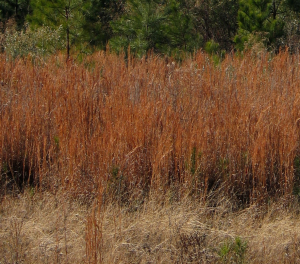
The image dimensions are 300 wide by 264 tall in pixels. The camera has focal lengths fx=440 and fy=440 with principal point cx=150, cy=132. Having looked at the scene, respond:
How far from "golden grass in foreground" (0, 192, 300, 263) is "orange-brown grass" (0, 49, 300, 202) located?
0.52 feet

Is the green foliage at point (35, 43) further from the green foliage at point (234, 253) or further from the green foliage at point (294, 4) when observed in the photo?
the green foliage at point (234, 253)

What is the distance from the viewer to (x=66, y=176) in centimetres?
321

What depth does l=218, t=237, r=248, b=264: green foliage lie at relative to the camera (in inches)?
Result: 99.4

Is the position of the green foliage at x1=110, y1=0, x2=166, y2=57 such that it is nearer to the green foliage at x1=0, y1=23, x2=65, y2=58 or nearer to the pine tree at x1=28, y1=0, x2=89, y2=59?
the pine tree at x1=28, y1=0, x2=89, y2=59

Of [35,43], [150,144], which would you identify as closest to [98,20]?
[35,43]

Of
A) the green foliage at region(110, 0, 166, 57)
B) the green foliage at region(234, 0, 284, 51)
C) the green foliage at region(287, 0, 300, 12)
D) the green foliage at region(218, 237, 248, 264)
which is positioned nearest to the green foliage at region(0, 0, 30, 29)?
the green foliage at region(110, 0, 166, 57)

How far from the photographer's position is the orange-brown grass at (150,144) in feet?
10.5

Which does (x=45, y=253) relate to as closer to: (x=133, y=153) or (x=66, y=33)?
(x=133, y=153)

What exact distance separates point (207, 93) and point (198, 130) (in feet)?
3.83

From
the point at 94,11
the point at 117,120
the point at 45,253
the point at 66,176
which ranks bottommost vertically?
the point at 45,253

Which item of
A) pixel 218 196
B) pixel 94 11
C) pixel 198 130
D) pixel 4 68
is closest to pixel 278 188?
pixel 218 196

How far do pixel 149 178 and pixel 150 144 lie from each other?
276 mm

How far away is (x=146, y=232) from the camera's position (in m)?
2.77

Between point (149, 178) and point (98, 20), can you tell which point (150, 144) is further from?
point (98, 20)
